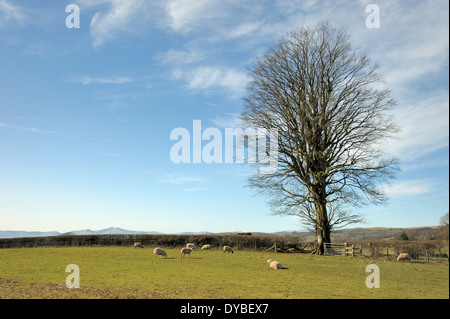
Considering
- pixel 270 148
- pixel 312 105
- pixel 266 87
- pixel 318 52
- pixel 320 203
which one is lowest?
pixel 320 203

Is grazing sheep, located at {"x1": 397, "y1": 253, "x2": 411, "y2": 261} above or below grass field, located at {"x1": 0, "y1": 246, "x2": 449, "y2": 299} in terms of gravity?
below

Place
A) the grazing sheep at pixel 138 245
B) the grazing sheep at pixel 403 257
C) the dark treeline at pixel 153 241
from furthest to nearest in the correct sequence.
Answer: the grazing sheep at pixel 138 245, the dark treeline at pixel 153 241, the grazing sheep at pixel 403 257

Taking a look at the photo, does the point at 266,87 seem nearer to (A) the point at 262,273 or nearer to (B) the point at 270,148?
(B) the point at 270,148

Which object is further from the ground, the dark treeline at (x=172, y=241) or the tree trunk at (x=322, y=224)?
the tree trunk at (x=322, y=224)

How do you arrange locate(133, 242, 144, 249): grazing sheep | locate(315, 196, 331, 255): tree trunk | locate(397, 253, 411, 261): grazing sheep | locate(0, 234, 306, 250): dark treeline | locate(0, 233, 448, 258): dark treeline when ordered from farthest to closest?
1. locate(133, 242, 144, 249): grazing sheep
2. locate(0, 234, 306, 250): dark treeline
3. locate(0, 233, 448, 258): dark treeline
4. locate(315, 196, 331, 255): tree trunk
5. locate(397, 253, 411, 261): grazing sheep

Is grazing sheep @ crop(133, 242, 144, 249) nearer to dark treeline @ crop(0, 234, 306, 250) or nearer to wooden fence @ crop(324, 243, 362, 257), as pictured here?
dark treeline @ crop(0, 234, 306, 250)

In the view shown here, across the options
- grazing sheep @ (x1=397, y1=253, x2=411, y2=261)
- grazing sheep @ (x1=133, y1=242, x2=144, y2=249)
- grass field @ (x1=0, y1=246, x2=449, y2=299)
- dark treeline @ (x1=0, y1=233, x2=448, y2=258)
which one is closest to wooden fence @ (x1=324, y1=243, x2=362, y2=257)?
dark treeline @ (x1=0, y1=233, x2=448, y2=258)

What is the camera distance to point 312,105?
32875 mm

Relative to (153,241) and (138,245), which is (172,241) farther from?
(138,245)

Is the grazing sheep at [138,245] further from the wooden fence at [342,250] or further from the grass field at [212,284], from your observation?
the wooden fence at [342,250]

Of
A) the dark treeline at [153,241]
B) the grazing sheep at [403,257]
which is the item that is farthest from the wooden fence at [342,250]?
the dark treeline at [153,241]
